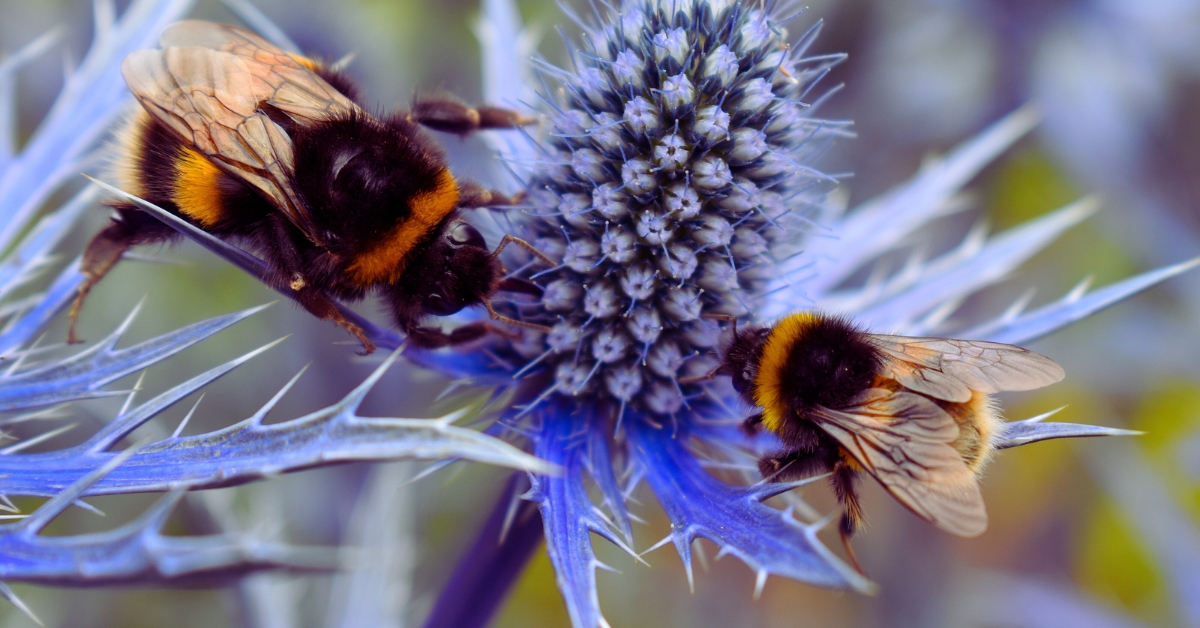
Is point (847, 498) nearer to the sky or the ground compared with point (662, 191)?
nearer to the ground

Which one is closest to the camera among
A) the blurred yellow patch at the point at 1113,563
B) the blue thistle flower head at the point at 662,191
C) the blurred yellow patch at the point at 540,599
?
the blue thistle flower head at the point at 662,191

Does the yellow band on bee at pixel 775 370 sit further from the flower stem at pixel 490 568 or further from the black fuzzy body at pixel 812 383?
the flower stem at pixel 490 568

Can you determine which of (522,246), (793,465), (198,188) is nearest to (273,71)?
(198,188)

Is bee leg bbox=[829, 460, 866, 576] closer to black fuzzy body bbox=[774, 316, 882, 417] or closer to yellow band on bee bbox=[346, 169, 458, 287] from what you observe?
black fuzzy body bbox=[774, 316, 882, 417]

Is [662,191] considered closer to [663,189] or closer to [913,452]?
[663,189]

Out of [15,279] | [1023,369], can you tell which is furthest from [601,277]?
[15,279]

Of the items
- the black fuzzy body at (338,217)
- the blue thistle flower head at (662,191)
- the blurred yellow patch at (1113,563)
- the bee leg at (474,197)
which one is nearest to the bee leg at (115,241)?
the black fuzzy body at (338,217)

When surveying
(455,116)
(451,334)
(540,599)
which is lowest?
(540,599)
